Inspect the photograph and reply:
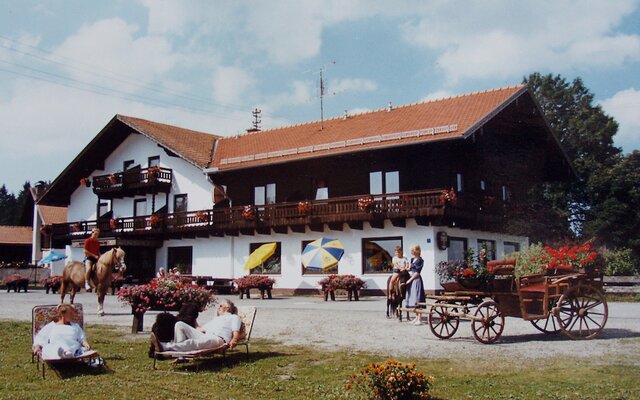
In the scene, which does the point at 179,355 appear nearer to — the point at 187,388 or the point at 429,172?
the point at 187,388

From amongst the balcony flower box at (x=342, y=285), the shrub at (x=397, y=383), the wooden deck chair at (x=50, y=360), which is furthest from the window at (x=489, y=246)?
the shrub at (x=397, y=383)

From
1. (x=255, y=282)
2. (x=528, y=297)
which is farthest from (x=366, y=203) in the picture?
(x=528, y=297)

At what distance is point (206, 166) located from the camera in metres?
34.8

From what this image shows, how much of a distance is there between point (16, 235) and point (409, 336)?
180ft

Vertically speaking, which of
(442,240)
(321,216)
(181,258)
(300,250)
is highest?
(321,216)

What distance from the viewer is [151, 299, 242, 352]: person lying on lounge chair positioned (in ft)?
31.0

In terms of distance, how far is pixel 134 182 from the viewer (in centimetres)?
3750

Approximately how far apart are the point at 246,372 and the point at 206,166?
26.4 meters

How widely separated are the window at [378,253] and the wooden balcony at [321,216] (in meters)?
0.82

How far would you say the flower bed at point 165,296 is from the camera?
12.1m

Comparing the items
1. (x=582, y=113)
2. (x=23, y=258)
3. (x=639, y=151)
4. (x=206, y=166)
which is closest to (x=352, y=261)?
(x=206, y=166)

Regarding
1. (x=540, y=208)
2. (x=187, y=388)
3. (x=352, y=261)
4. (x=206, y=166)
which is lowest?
(x=187, y=388)

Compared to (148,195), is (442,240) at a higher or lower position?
lower

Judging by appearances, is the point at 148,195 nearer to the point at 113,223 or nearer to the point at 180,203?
the point at 113,223
